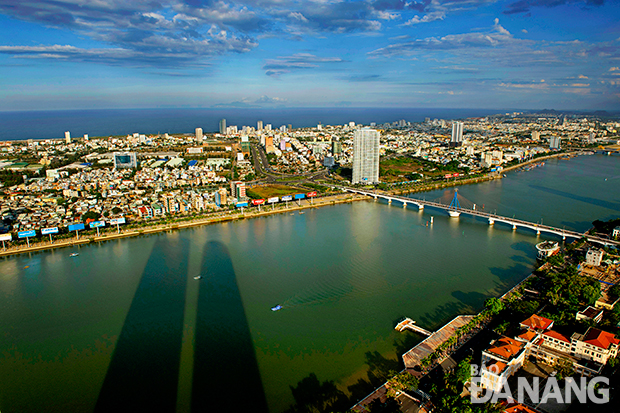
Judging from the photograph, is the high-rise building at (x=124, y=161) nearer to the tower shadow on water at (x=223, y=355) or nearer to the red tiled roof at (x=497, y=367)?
the tower shadow on water at (x=223, y=355)

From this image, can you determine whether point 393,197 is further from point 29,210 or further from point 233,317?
point 29,210

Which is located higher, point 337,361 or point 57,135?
point 57,135

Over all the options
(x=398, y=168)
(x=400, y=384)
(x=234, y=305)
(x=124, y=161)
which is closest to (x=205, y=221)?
(x=234, y=305)

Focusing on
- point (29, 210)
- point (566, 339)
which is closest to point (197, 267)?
point (566, 339)

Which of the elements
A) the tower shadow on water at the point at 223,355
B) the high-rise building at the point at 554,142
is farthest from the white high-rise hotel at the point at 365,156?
the high-rise building at the point at 554,142

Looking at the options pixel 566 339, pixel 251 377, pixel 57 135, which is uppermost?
pixel 57 135

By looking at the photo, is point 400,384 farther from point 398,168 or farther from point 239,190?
point 398,168
